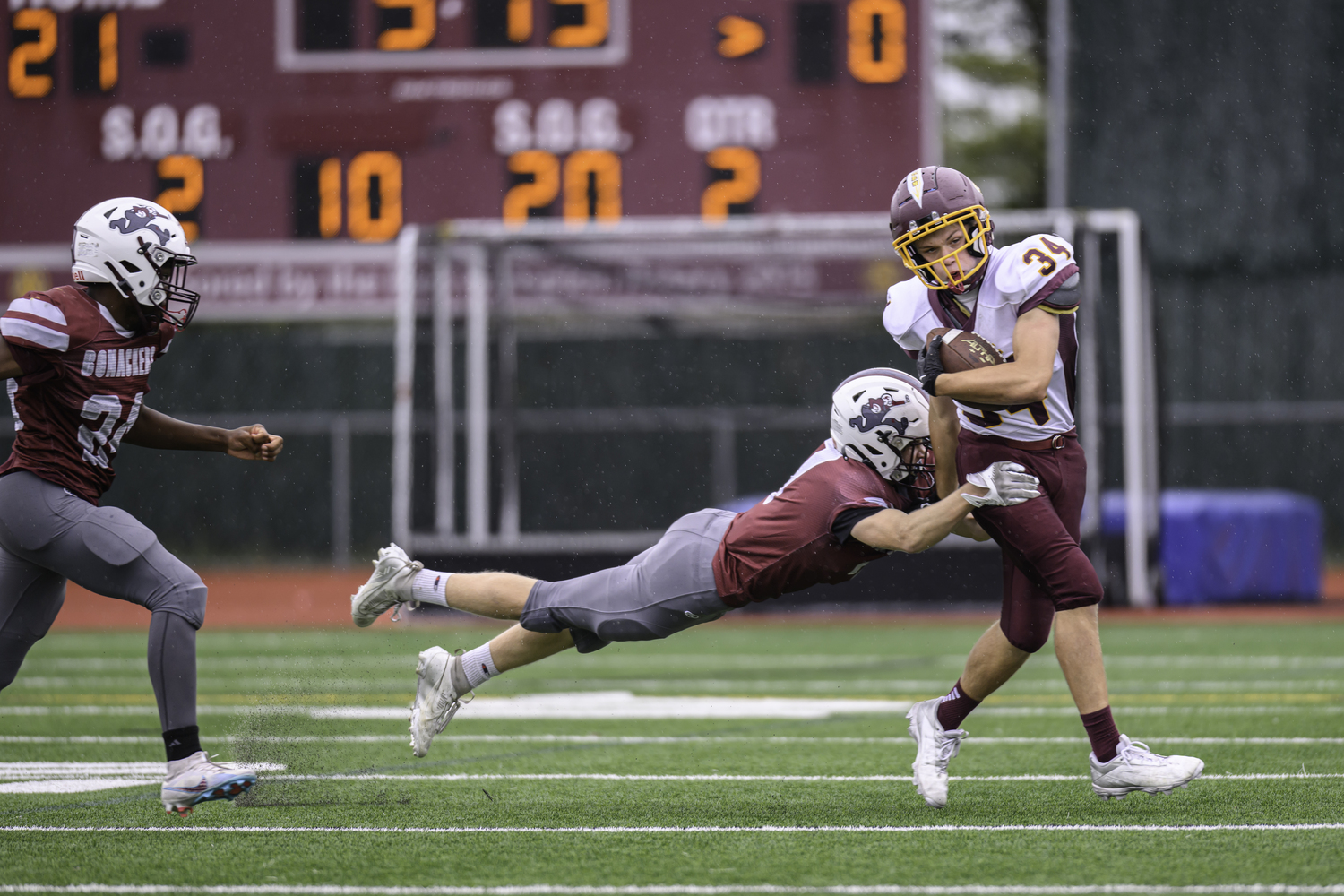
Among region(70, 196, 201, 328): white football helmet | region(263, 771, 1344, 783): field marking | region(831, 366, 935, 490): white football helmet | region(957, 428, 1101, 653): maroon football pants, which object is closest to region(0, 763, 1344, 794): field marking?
region(263, 771, 1344, 783): field marking

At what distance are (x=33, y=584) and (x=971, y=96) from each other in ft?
77.3

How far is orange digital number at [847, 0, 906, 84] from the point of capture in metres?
11.3

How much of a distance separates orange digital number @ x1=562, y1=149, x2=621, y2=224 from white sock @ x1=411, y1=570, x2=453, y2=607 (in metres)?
6.83

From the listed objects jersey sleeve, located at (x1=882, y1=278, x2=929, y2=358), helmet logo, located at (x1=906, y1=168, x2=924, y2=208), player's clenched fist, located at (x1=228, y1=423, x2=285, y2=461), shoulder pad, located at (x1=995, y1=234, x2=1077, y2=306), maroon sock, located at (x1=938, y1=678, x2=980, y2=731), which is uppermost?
helmet logo, located at (x1=906, y1=168, x2=924, y2=208)

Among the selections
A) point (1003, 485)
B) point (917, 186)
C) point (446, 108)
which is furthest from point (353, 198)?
point (1003, 485)

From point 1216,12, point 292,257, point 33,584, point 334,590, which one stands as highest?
point 1216,12

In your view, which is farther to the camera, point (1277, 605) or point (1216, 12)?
point (1216, 12)

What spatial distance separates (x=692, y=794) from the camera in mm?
4766

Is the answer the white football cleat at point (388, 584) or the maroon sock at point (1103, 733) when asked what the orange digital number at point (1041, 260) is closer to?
the maroon sock at point (1103, 733)

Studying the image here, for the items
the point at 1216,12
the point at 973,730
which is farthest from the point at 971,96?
the point at 973,730

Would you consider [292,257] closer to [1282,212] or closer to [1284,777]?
[1284,777]

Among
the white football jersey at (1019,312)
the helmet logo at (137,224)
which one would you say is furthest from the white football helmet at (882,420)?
the helmet logo at (137,224)

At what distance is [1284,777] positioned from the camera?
4887 mm

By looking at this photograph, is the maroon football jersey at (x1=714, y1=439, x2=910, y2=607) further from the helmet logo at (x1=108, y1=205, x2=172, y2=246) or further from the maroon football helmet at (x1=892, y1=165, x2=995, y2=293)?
the helmet logo at (x1=108, y1=205, x2=172, y2=246)
